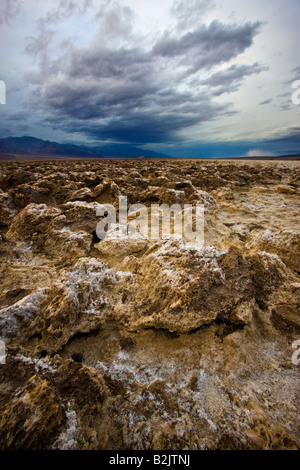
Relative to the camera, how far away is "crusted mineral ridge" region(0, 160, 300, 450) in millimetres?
1221

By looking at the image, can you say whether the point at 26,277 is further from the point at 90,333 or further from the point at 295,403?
the point at 295,403

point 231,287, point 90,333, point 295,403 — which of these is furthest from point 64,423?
point 231,287

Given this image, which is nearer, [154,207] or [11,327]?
[11,327]

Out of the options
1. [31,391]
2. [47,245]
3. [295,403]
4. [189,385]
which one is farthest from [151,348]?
[47,245]

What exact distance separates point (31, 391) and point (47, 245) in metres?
2.24

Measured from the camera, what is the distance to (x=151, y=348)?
176cm

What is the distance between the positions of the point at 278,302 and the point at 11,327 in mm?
2375

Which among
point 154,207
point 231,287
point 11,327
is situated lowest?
point 11,327

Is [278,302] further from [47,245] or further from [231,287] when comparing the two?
[47,245]

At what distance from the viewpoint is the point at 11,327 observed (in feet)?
5.73

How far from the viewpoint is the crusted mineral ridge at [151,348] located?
1221 millimetres
